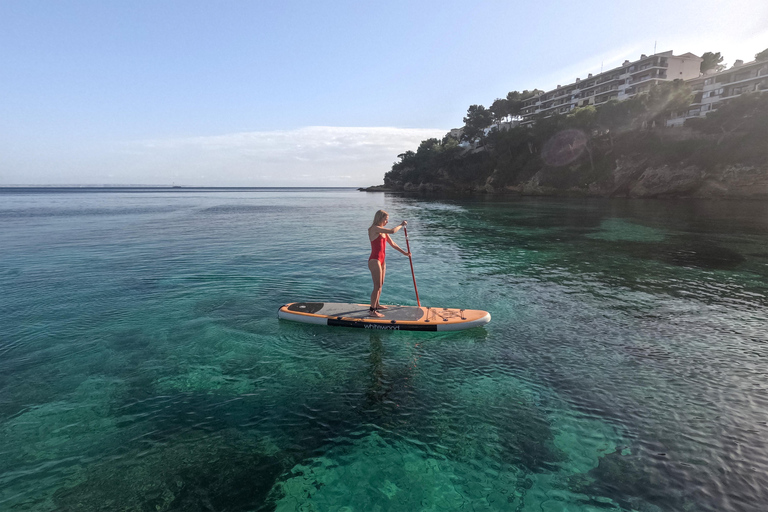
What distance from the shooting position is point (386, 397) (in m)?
7.57

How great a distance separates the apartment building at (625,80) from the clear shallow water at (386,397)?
9165 centimetres

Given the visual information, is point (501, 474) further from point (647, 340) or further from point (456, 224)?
point (456, 224)

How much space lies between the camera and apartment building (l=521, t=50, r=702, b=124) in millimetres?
93250

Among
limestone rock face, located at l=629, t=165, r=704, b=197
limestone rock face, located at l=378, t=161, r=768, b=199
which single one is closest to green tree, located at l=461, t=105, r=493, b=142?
limestone rock face, located at l=378, t=161, r=768, b=199

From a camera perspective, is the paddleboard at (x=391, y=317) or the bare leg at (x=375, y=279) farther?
the bare leg at (x=375, y=279)

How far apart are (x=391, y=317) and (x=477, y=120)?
12530 cm

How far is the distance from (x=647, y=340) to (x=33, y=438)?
1394 cm

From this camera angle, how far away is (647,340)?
32.9 feet

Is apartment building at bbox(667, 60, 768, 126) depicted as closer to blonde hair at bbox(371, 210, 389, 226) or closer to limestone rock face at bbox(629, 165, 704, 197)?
limestone rock face at bbox(629, 165, 704, 197)

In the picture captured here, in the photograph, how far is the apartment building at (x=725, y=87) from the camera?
7188 cm

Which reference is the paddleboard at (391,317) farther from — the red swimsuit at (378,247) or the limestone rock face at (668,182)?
the limestone rock face at (668,182)

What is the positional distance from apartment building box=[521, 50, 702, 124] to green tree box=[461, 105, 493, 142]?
1568cm

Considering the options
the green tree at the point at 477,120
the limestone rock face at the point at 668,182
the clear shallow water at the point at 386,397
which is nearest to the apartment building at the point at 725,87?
the limestone rock face at the point at 668,182

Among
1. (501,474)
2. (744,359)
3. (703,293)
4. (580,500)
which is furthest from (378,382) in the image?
(703,293)
